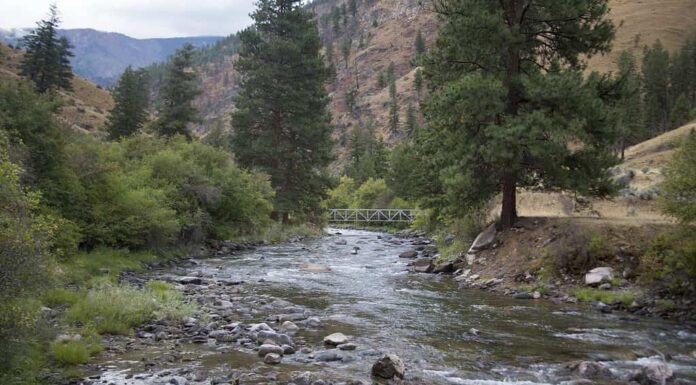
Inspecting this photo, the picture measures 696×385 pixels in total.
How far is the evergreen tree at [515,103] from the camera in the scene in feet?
57.4

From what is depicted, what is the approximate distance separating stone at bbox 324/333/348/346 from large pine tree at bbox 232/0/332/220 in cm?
3091

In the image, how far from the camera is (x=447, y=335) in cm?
1127

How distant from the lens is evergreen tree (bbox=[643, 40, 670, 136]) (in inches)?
3484

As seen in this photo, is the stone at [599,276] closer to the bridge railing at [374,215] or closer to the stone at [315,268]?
the stone at [315,268]

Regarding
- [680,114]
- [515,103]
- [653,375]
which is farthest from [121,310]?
[680,114]

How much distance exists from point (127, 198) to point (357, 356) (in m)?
14.1

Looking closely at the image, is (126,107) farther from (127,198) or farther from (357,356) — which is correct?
(357,356)

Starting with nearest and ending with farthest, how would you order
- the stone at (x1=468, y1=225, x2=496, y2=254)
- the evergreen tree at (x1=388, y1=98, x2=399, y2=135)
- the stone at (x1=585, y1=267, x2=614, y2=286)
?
1. the stone at (x1=585, y1=267, x2=614, y2=286)
2. the stone at (x1=468, y1=225, x2=496, y2=254)
3. the evergreen tree at (x1=388, y1=98, x2=399, y2=135)

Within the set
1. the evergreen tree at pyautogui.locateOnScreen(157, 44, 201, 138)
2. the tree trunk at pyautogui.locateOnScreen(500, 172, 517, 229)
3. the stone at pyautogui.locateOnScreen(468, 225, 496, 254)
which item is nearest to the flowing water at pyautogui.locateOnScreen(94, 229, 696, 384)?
the stone at pyautogui.locateOnScreen(468, 225, 496, 254)

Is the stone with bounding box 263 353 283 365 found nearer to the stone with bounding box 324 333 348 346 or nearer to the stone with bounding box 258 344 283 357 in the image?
the stone with bounding box 258 344 283 357

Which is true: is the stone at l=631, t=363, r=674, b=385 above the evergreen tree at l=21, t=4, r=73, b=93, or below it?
below

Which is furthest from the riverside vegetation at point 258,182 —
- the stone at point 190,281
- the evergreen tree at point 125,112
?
the evergreen tree at point 125,112

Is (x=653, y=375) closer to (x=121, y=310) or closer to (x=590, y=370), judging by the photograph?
(x=590, y=370)

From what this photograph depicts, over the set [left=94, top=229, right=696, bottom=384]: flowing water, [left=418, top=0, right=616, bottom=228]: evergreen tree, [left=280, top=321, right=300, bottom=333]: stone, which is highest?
[left=418, top=0, right=616, bottom=228]: evergreen tree
